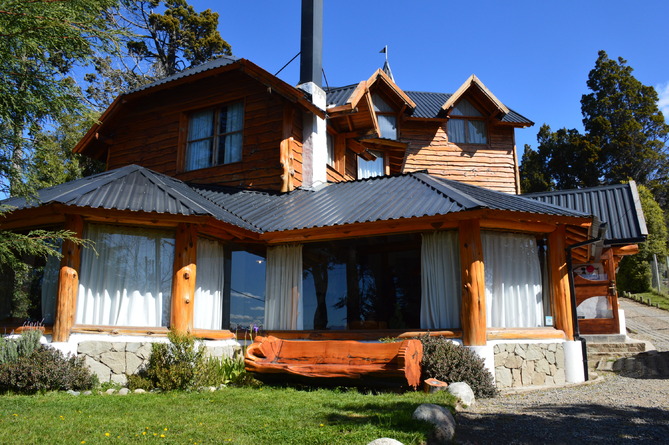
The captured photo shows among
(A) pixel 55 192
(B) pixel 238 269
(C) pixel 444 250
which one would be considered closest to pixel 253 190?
(B) pixel 238 269

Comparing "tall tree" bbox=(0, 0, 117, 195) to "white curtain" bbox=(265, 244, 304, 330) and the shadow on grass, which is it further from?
the shadow on grass

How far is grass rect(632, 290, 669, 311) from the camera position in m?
26.9

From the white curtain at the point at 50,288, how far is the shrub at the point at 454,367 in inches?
244

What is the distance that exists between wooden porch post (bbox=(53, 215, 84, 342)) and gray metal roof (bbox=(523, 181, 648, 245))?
12.8 metres

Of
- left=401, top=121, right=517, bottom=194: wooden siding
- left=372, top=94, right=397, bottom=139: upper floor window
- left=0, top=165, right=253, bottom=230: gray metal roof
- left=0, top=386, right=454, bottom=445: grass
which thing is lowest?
left=0, top=386, right=454, bottom=445: grass

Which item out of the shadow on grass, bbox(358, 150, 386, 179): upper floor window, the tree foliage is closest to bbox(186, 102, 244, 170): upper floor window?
bbox(358, 150, 386, 179): upper floor window

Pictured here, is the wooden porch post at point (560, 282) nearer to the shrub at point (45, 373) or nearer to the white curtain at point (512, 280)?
the white curtain at point (512, 280)

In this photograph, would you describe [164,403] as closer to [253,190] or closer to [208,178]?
[253,190]

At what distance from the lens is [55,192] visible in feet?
34.2

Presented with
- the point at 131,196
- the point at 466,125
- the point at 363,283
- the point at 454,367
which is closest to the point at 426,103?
the point at 466,125

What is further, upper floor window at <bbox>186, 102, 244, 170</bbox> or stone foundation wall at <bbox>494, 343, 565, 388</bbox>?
upper floor window at <bbox>186, 102, 244, 170</bbox>

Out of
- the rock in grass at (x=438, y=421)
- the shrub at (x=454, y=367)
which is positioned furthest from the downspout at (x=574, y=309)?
the rock in grass at (x=438, y=421)

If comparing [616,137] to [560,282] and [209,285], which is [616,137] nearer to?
[560,282]

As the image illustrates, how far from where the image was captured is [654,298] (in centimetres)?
2892
